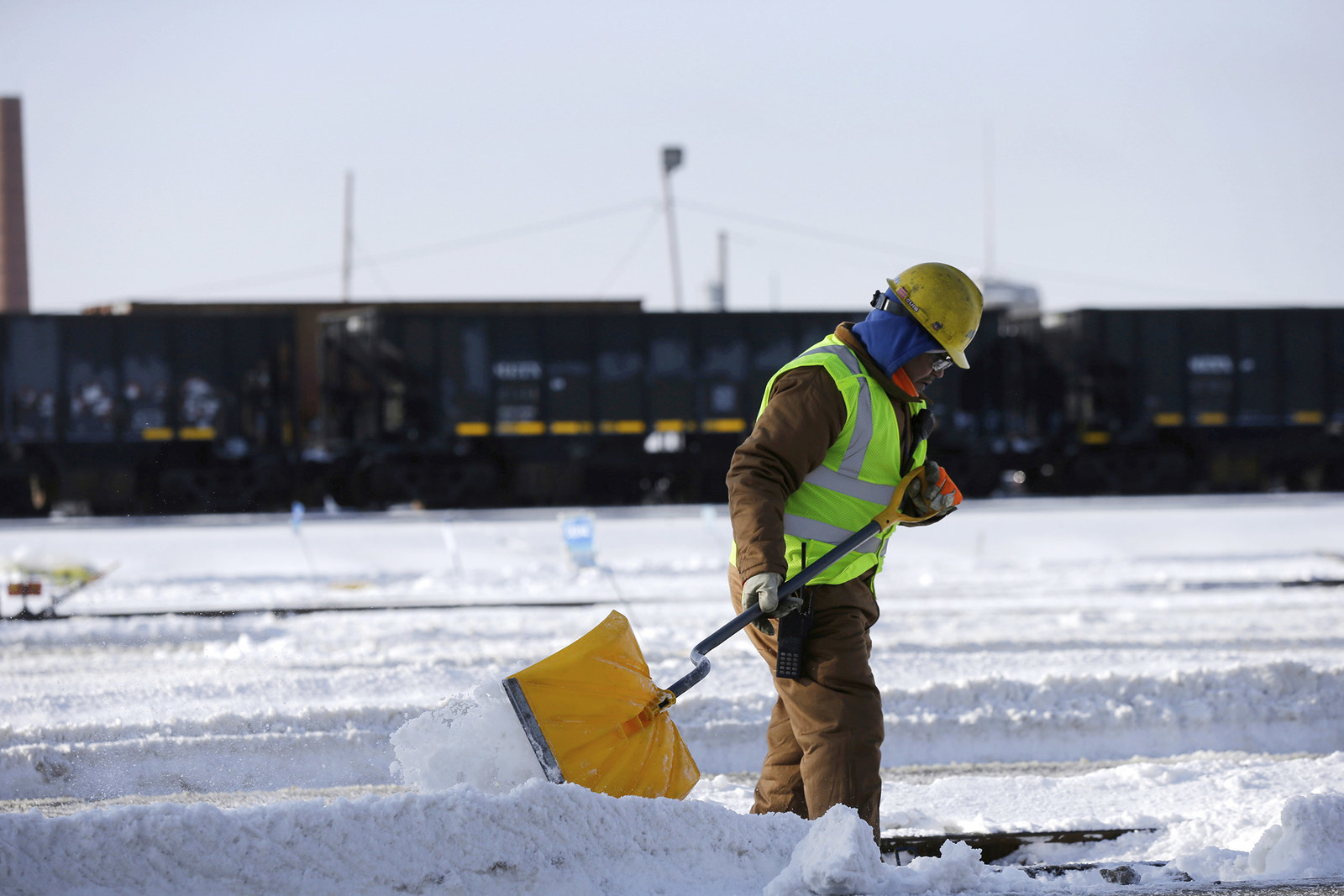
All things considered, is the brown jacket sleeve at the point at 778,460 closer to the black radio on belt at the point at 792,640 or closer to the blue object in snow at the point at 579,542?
the black radio on belt at the point at 792,640

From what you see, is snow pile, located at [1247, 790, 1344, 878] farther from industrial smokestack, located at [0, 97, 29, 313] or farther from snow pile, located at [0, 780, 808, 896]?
industrial smokestack, located at [0, 97, 29, 313]

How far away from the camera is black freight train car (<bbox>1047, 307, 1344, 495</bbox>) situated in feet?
60.2

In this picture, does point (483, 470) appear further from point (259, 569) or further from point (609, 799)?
point (609, 799)

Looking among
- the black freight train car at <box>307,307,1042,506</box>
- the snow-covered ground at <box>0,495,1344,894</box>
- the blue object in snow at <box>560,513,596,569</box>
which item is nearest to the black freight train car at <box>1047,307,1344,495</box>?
the black freight train car at <box>307,307,1042,506</box>

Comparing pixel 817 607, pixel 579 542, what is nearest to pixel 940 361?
pixel 817 607

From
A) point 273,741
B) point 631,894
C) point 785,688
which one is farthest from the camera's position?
point 273,741

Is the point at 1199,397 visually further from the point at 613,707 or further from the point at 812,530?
the point at 613,707

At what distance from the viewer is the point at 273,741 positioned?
186 inches

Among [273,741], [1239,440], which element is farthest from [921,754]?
[1239,440]

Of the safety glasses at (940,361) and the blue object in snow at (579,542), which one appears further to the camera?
the blue object in snow at (579,542)

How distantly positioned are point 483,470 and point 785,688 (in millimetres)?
14444

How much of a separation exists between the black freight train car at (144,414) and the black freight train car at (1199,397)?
12.4 metres

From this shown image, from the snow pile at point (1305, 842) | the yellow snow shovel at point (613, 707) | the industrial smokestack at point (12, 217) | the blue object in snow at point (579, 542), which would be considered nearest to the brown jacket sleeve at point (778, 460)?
the yellow snow shovel at point (613, 707)

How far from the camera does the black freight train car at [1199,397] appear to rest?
1834 cm
